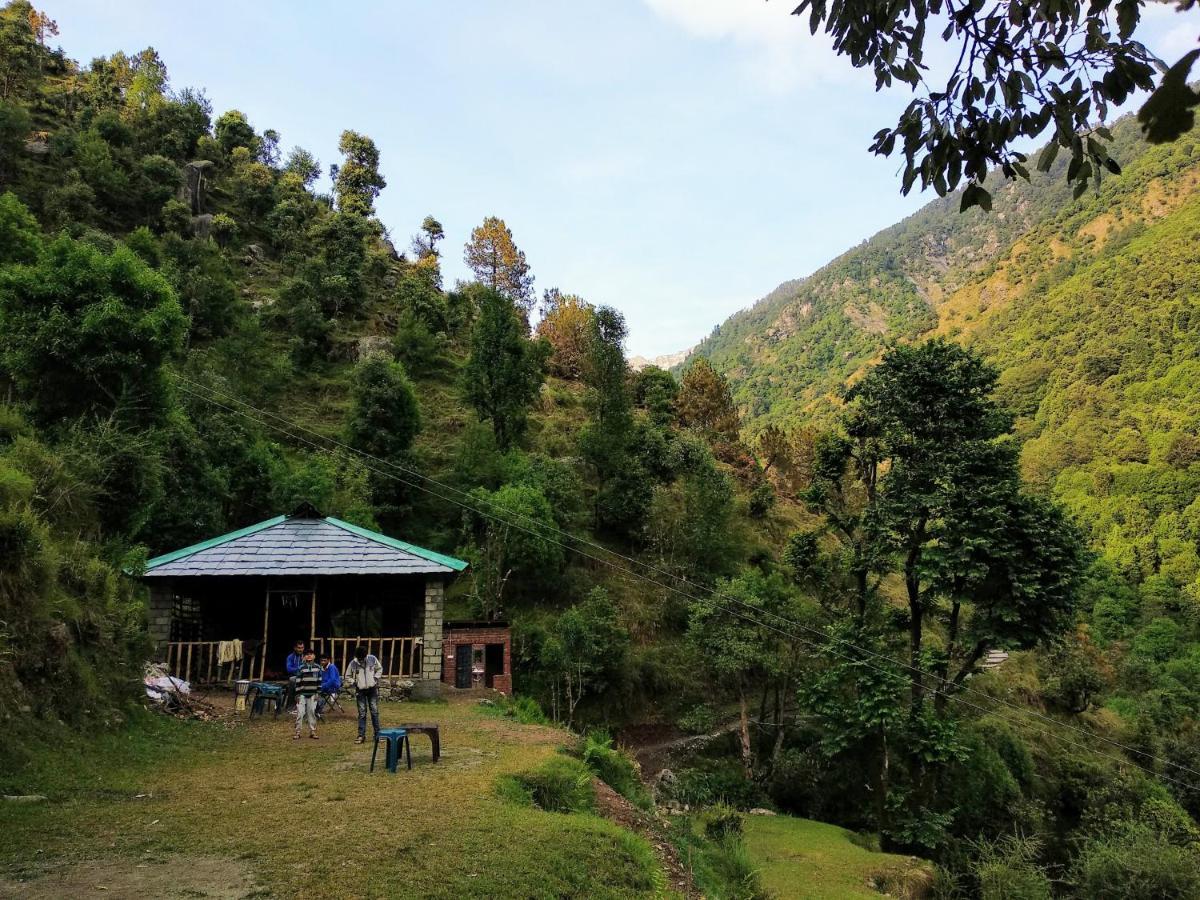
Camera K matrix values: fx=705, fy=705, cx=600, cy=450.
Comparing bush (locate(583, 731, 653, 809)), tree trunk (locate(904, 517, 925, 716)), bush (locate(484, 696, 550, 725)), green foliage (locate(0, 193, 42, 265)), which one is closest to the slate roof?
bush (locate(484, 696, 550, 725))

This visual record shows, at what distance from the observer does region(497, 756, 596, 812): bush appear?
7434 millimetres

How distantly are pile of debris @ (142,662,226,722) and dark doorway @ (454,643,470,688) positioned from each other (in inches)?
269

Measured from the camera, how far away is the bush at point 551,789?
7.43 metres

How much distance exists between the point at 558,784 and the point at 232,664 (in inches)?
428

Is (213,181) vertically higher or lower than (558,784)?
higher

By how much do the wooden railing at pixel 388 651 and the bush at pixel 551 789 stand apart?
8166 millimetres

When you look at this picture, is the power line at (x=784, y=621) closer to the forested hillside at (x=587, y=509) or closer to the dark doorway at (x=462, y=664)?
the forested hillside at (x=587, y=509)

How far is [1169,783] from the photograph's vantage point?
24484mm

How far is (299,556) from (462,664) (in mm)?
5208

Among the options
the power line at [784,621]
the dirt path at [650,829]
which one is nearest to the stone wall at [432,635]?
the power line at [784,621]

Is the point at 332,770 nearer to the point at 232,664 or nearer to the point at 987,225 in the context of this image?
the point at 232,664

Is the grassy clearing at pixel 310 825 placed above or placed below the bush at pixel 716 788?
above

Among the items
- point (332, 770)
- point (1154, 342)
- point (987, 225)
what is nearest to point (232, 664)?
point (332, 770)

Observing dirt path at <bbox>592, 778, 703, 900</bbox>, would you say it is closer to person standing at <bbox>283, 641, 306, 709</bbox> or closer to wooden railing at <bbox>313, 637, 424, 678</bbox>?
person standing at <bbox>283, 641, 306, 709</bbox>
